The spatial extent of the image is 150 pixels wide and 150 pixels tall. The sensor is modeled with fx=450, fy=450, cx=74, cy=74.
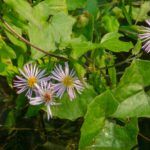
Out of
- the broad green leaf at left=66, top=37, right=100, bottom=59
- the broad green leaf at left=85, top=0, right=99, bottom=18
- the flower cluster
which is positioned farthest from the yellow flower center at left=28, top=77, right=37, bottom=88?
the broad green leaf at left=85, top=0, right=99, bottom=18

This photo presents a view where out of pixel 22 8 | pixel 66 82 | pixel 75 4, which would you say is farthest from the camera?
pixel 75 4

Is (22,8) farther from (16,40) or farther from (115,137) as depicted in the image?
(115,137)

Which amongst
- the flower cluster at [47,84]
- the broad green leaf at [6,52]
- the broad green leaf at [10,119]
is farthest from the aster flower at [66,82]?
the broad green leaf at [10,119]

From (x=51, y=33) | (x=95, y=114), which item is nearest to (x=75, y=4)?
(x=51, y=33)

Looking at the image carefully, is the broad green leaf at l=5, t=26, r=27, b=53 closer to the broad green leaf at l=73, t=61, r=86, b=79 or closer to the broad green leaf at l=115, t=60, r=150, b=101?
the broad green leaf at l=73, t=61, r=86, b=79

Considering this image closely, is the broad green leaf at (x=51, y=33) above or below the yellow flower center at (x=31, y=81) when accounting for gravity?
above

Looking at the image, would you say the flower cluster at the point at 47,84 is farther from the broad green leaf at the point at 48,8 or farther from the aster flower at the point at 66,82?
the broad green leaf at the point at 48,8

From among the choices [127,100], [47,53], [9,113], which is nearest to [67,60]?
[47,53]
